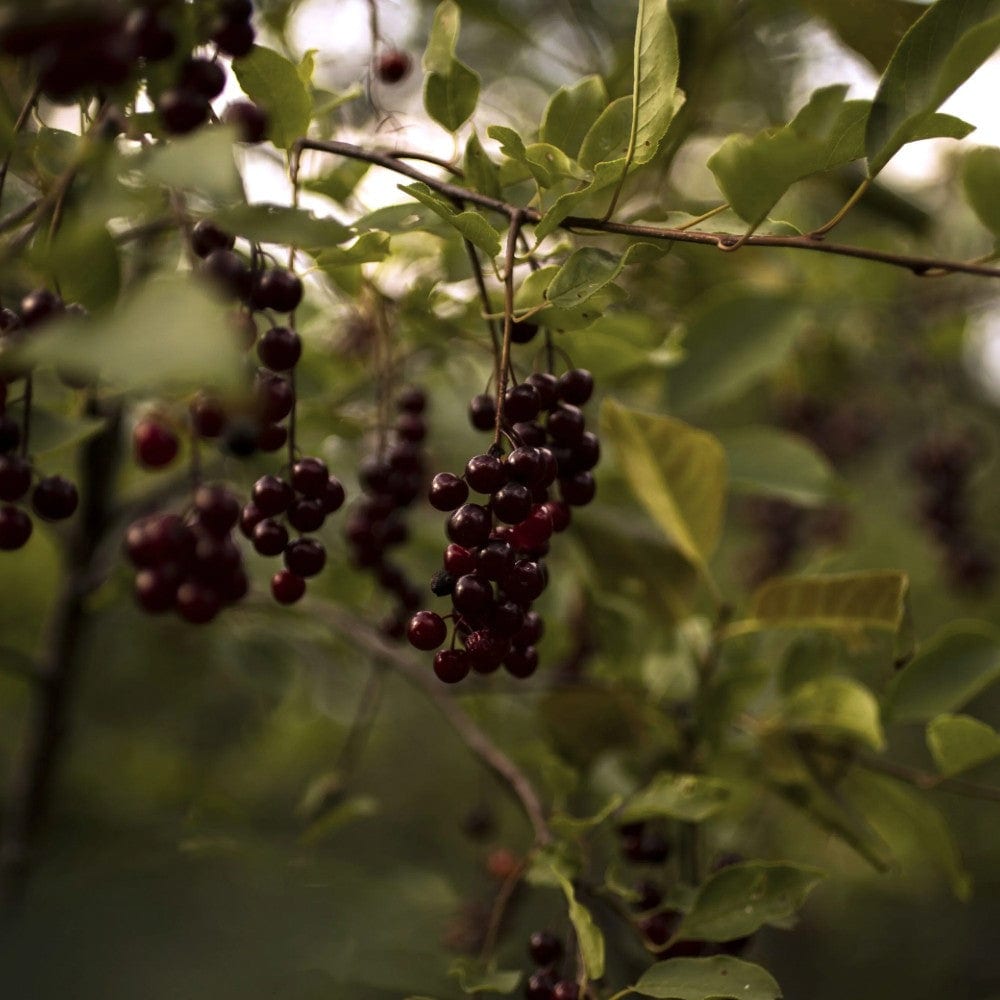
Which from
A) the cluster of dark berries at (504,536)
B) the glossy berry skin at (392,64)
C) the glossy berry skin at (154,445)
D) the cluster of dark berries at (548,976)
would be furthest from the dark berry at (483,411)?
the glossy berry skin at (392,64)

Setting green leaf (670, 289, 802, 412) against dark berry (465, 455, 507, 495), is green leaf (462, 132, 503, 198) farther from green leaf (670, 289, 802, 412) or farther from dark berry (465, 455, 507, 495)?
green leaf (670, 289, 802, 412)

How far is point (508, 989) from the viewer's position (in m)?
0.76

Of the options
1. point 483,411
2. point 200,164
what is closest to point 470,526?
point 483,411

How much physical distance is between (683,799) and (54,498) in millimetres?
579

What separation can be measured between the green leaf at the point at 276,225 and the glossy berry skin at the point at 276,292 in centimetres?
13

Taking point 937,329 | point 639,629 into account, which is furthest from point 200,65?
point 937,329

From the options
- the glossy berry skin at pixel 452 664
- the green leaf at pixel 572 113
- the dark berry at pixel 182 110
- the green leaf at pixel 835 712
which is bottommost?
the green leaf at pixel 835 712

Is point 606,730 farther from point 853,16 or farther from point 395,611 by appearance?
point 853,16

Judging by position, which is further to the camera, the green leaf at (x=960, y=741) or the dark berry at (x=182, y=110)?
the green leaf at (x=960, y=741)

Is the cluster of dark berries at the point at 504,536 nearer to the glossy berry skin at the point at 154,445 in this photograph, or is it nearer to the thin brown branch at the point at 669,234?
the thin brown branch at the point at 669,234

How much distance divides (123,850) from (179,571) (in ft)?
2.77

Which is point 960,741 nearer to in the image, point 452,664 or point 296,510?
point 452,664

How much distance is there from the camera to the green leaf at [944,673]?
0.96m

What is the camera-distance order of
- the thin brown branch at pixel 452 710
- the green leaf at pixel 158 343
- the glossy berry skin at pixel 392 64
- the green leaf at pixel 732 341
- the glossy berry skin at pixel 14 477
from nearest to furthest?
the green leaf at pixel 158 343 < the glossy berry skin at pixel 14 477 < the thin brown branch at pixel 452 710 < the glossy berry skin at pixel 392 64 < the green leaf at pixel 732 341
